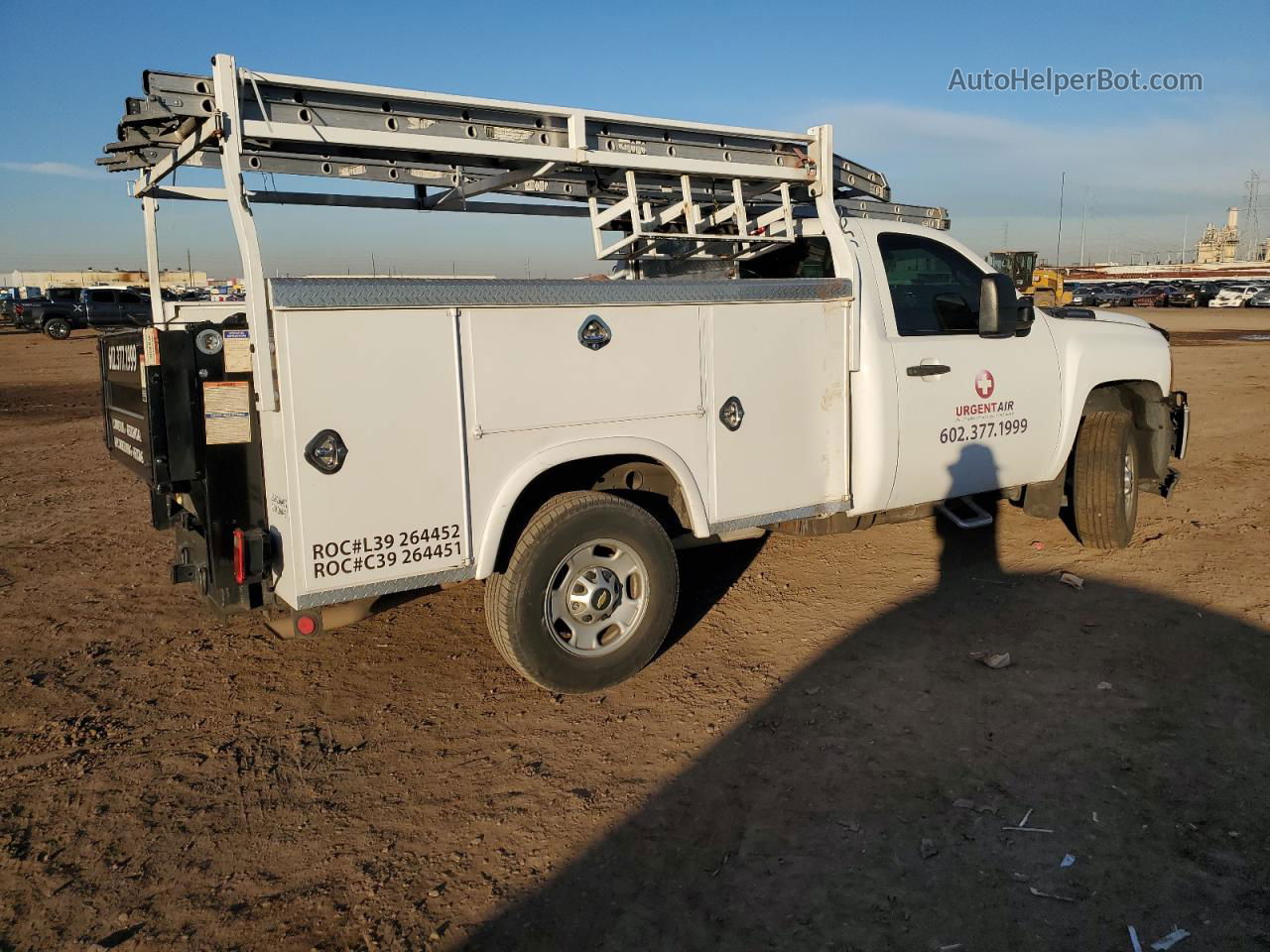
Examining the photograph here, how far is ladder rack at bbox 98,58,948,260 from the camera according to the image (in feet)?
12.4

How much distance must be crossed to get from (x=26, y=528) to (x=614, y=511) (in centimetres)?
563

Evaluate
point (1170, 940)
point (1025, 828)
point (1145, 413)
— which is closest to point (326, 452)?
point (1025, 828)

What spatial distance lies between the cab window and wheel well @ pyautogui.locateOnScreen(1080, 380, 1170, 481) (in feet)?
5.08

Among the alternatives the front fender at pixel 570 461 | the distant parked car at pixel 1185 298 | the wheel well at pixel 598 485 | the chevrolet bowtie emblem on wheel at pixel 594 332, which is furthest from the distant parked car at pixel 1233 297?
the chevrolet bowtie emblem on wheel at pixel 594 332

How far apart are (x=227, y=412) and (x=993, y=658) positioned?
11.9ft

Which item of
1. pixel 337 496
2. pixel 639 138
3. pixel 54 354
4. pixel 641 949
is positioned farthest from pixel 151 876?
pixel 54 354

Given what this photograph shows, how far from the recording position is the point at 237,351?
12.6 feet

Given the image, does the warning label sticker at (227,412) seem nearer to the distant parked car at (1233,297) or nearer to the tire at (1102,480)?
the tire at (1102,480)

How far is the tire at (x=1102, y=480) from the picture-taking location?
6508mm

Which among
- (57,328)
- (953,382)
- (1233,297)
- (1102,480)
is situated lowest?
(1102,480)

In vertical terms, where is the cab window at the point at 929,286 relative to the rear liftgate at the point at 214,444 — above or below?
above

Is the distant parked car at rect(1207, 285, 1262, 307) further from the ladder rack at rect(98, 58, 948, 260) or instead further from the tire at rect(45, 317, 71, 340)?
the ladder rack at rect(98, 58, 948, 260)

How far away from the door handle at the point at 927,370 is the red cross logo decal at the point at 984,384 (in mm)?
332

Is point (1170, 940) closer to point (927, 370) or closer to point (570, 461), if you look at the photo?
point (570, 461)
